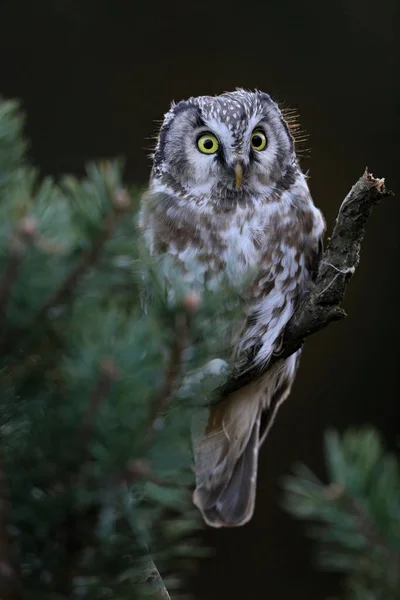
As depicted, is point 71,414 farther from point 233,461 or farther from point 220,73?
point 220,73

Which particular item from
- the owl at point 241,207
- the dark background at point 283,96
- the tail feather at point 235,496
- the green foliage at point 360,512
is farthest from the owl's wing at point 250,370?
the dark background at point 283,96

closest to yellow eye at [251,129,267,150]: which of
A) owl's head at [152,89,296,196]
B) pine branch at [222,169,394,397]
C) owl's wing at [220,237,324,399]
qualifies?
owl's head at [152,89,296,196]

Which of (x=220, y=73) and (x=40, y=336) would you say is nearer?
(x=40, y=336)

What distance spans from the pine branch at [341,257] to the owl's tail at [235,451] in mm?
543

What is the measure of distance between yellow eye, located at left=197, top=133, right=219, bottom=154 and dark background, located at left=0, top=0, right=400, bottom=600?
1.24 metres

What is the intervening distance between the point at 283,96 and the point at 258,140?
3.98ft

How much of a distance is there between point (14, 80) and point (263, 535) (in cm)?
172

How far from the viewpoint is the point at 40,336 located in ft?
1.64

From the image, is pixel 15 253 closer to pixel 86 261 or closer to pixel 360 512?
pixel 86 261

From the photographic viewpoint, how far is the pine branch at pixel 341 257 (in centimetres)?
118

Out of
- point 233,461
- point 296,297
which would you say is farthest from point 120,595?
point 233,461

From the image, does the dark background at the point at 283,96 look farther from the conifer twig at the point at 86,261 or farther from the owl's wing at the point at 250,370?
the conifer twig at the point at 86,261

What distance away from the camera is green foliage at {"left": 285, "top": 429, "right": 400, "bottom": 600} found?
0.54 metres

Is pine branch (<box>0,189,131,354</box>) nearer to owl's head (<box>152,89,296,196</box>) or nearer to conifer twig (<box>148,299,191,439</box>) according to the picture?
conifer twig (<box>148,299,191,439</box>)
